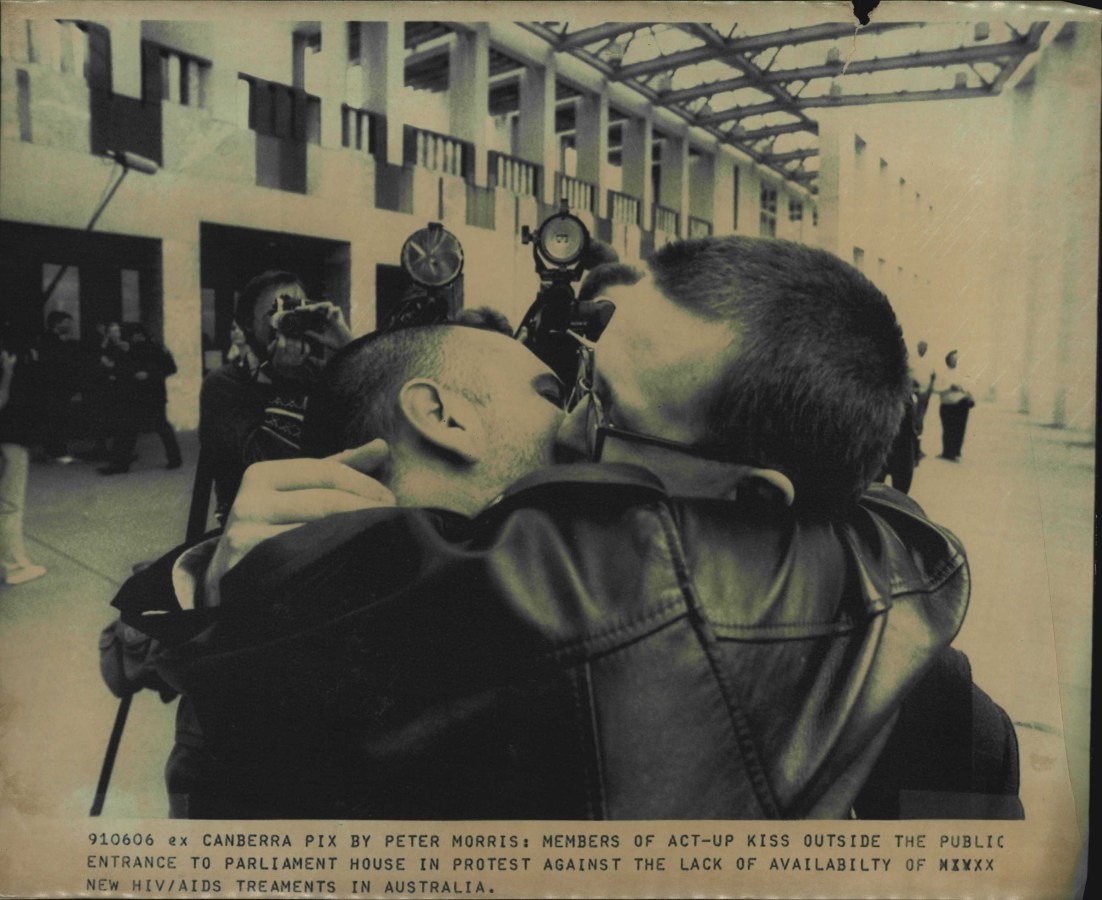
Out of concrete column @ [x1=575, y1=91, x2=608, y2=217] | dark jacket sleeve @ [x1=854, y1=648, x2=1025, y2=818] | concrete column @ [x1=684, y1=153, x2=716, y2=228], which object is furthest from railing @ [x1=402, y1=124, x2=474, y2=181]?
dark jacket sleeve @ [x1=854, y1=648, x2=1025, y2=818]

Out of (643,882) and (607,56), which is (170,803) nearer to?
(643,882)

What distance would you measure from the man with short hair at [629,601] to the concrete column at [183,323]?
197 mm

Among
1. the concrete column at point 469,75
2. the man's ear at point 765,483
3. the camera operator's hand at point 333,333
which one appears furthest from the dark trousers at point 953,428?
the camera operator's hand at point 333,333

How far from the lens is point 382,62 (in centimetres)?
128

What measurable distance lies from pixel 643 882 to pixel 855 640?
1.89ft

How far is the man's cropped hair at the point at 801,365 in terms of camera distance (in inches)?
43.9

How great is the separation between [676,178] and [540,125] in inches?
11.2

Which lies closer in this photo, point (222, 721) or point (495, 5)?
point (222, 721)

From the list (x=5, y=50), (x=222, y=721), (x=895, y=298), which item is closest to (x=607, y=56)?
(x=895, y=298)

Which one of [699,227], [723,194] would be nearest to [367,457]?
[699,227]

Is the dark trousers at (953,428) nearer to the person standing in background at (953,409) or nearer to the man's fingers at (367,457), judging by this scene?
the person standing in background at (953,409)

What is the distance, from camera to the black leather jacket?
1.11 meters

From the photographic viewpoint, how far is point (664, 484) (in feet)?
3.75

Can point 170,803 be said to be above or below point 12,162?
below
